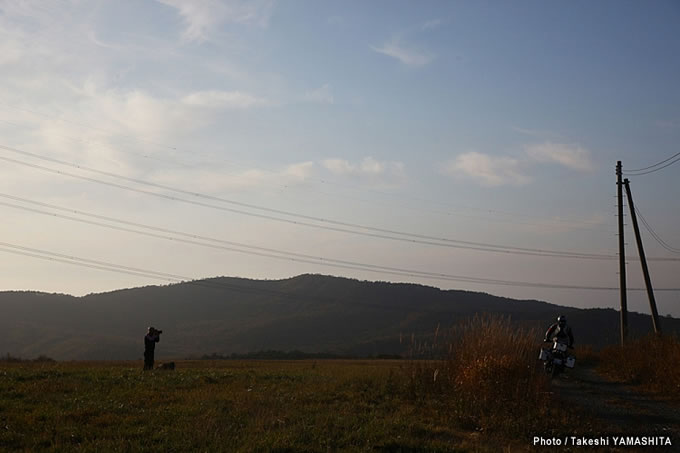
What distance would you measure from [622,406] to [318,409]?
6.97 metres

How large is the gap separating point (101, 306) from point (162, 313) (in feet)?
44.3

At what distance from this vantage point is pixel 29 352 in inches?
3794

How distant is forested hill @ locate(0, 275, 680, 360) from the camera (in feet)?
327

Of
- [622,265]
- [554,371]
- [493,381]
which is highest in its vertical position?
[622,265]

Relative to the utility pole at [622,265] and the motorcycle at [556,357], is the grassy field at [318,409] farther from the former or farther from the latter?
the utility pole at [622,265]

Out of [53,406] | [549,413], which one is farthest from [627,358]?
[53,406]

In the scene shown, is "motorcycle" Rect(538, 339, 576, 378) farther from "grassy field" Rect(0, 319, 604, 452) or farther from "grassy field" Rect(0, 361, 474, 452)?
"grassy field" Rect(0, 361, 474, 452)

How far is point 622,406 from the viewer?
15.7 metres

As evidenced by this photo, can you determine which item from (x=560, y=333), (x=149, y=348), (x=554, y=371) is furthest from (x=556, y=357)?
(x=149, y=348)

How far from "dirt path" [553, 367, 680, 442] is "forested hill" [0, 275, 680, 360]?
6684 cm

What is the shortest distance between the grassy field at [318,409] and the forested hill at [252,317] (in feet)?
235

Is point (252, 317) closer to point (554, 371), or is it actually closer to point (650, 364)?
point (554, 371)

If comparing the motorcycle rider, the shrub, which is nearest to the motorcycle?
the motorcycle rider

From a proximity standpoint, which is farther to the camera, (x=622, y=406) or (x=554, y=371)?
(x=554, y=371)
